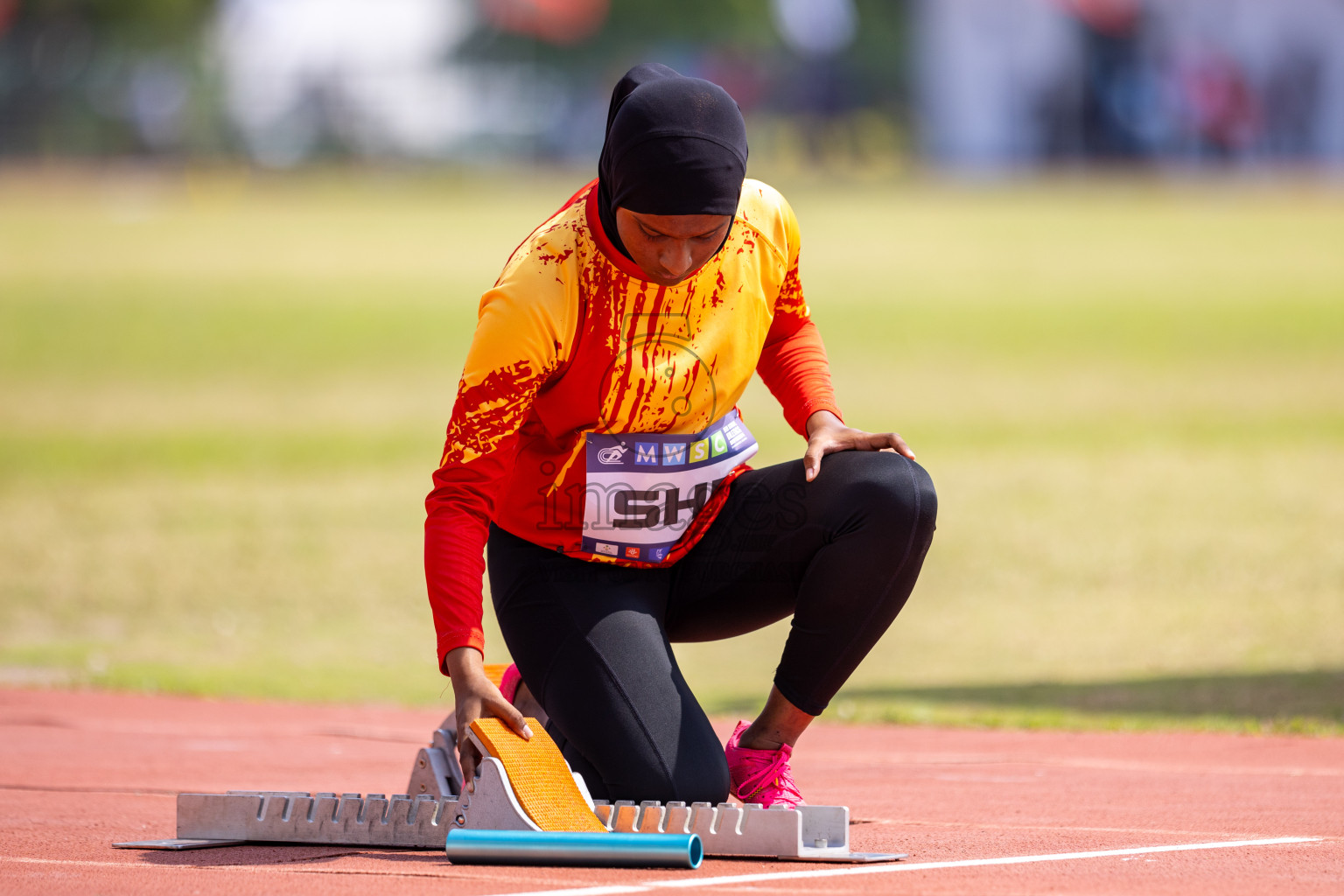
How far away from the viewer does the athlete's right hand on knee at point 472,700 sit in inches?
155

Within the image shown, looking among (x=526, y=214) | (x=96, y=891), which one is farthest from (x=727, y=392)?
(x=526, y=214)

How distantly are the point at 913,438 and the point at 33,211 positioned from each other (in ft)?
109

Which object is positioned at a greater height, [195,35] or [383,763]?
[195,35]

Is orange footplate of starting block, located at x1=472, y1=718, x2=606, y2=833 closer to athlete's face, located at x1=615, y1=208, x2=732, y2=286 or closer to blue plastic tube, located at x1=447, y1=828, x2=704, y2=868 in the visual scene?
blue plastic tube, located at x1=447, y1=828, x2=704, y2=868

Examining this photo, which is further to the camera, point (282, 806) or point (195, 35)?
point (195, 35)

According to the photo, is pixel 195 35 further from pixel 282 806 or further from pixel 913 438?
pixel 282 806

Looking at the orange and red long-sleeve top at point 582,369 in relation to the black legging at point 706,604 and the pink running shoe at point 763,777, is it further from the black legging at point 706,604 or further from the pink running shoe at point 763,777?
the pink running shoe at point 763,777

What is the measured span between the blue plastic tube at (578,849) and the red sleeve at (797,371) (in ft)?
4.14

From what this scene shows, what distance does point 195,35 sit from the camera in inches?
2955

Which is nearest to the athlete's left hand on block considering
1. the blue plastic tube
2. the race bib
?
the race bib

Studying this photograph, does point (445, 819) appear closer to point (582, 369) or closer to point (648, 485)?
point (648, 485)

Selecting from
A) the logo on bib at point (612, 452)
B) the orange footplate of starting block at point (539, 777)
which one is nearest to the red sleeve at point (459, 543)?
the orange footplate of starting block at point (539, 777)

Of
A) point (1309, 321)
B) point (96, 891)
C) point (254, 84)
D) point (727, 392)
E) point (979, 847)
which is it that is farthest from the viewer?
point (254, 84)

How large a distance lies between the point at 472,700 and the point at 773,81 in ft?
261
